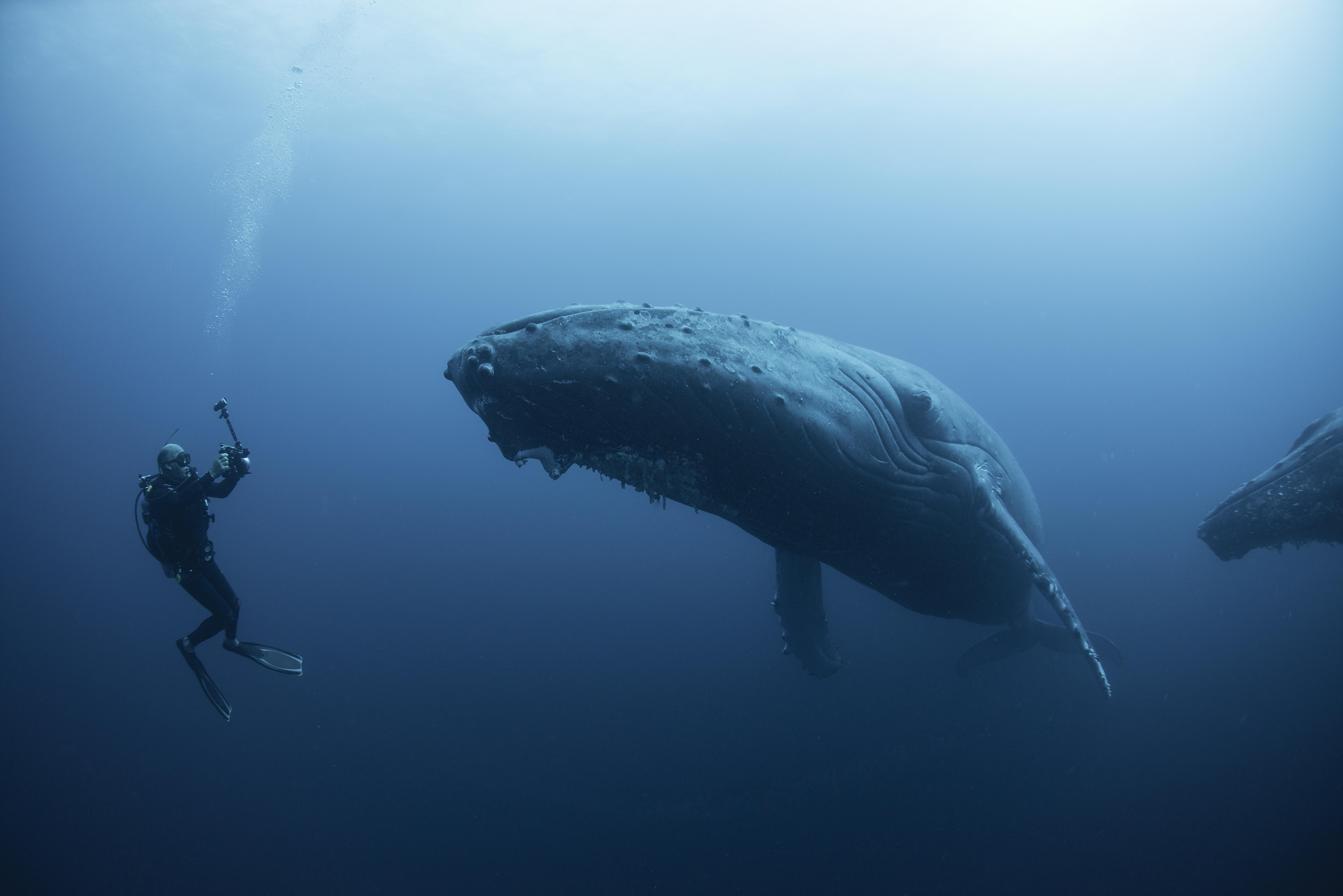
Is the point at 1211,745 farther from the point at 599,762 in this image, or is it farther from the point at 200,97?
the point at 200,97

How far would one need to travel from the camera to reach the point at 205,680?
812 cm

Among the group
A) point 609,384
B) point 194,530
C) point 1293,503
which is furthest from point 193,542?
point 1293,503

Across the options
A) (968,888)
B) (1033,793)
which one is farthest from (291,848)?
(1033,793)

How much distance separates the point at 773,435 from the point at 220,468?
273 inches

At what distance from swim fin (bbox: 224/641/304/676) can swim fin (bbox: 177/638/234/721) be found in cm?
37

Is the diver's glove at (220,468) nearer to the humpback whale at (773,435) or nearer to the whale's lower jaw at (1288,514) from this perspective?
the humpback whale at (773,435)

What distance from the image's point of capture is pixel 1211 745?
1216 centimetres

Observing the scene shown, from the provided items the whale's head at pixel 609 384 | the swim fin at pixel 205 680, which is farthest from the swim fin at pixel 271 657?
the whale's head at pixel 609 384

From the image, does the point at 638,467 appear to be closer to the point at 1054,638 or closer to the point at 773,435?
the point at 773,435

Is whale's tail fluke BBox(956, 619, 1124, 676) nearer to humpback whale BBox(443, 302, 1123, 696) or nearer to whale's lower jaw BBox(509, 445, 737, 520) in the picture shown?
humpback whale BBox(443, 302, 1123, 696)

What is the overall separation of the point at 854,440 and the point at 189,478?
7783 millimetres

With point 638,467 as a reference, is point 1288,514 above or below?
above

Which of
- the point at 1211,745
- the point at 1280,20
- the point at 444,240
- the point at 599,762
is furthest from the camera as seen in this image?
the point at 444,240

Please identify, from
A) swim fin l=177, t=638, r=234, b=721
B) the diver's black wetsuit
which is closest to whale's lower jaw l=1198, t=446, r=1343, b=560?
the diver's black wetsuit
